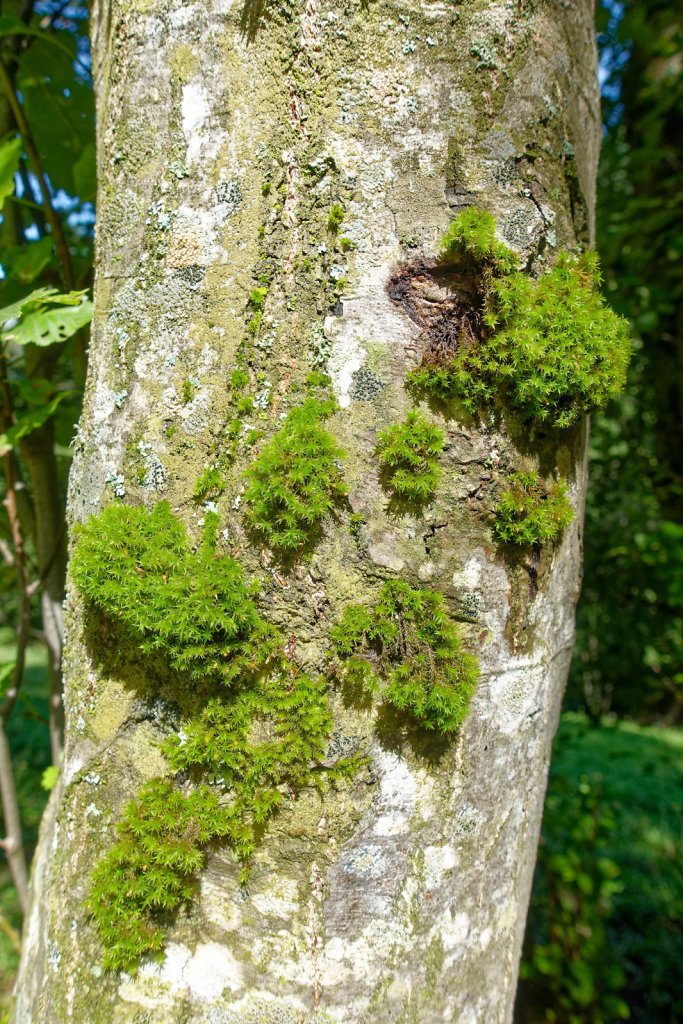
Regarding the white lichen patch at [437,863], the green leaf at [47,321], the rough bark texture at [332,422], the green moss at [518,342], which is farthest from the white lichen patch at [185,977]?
the green leaf at [47,321]

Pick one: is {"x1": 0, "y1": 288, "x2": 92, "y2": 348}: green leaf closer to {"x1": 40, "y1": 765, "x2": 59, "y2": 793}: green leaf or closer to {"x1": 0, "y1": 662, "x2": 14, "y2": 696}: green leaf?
{"x1": 0, "y1": 662, "x2": 14, "y2": 696}: green leaf

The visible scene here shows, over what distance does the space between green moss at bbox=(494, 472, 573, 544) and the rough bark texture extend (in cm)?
4

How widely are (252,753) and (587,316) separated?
97 cm

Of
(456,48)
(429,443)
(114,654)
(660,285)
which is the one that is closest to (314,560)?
(429,443)

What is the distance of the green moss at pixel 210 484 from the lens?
1.03 m

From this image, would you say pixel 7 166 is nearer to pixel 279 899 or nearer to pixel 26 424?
pixel 26 424

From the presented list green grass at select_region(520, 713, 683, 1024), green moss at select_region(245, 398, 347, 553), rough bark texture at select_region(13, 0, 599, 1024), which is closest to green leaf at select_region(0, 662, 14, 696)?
rough bark texture at select_region(13, 0, 599, 1024)

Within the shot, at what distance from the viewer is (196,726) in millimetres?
1021

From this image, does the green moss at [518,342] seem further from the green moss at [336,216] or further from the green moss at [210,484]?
the green moss at [210,484]

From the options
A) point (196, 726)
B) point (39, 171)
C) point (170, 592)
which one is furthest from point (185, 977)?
point (39, 171)

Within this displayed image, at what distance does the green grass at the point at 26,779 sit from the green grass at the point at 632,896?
3.04 metres

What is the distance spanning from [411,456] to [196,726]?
0.60 metres

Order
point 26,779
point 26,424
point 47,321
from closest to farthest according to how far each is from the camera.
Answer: point 47,321
point 26,424
point 26,779

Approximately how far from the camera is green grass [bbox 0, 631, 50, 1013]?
3.81 meters
